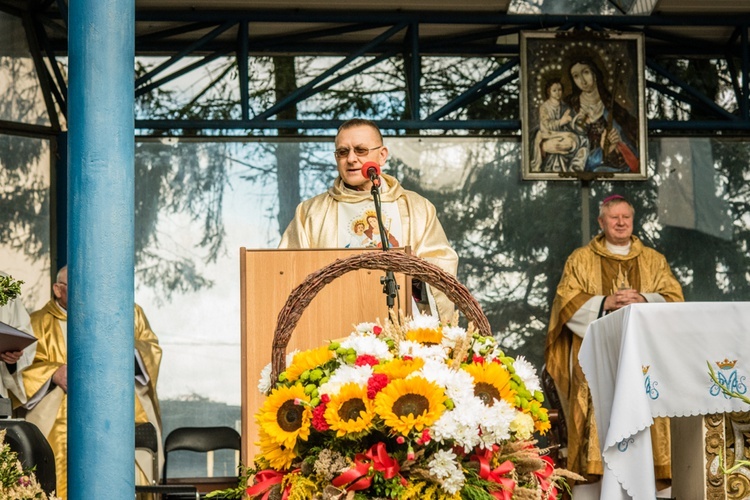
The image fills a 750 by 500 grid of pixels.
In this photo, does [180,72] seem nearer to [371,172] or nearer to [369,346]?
[371,172]

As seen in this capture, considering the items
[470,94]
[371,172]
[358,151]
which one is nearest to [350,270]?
[371,172]

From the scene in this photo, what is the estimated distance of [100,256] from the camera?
4.51m

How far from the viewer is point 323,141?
37.2 ft

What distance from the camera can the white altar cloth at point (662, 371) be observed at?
6168 mm

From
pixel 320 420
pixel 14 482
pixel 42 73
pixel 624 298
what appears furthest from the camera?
pixel 42 73

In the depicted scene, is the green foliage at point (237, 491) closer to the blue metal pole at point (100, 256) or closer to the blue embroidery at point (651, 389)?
the blue metal pole at point (100, 256)

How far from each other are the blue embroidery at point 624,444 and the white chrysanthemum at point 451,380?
114 inches

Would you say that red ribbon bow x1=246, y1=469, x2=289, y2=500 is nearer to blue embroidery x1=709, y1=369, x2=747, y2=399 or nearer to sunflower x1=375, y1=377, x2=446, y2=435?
sunflower x1=375, y1=377, x2=446, y2=435

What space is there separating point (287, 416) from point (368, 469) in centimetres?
32

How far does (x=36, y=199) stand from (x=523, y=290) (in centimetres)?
437

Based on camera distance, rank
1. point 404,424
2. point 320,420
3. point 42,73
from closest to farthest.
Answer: point 404,424
point 320,420
point 42,73

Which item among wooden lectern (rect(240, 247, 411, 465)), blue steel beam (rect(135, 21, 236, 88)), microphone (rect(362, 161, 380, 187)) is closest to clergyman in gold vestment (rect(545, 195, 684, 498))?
blue steel beam (rect(135, 21, 236, 88))

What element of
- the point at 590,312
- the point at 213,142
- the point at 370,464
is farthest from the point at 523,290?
Result: the point at 370,464

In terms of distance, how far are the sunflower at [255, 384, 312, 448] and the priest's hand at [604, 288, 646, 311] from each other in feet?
19.7
